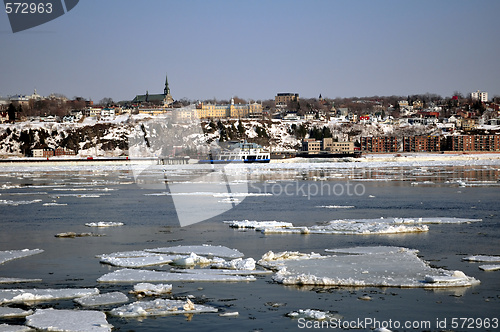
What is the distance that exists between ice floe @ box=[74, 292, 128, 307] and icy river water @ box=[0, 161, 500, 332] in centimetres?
23

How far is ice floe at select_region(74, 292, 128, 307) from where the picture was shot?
1077 centimetres

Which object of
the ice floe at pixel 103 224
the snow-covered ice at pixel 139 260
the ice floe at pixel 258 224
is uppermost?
the snow-covered ice at pixel 139 260

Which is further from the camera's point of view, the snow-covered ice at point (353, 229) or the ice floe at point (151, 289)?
the snow-covered ice at point (353, 229)

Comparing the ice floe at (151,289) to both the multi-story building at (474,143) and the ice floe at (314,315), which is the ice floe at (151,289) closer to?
the ice floe at (314,315)

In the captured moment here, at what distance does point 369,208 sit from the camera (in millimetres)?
25781

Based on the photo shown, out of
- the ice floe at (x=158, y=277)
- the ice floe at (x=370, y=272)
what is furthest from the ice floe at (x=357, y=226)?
the ice floe at (x=158, y=277)

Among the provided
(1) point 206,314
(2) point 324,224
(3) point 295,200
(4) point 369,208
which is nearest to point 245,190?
(3) point 295,200

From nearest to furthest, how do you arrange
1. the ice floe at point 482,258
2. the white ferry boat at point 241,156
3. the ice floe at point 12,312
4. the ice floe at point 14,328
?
the ice floe at point 14,328 < the ice floe at point 12,312 < the ice floe at point 482,258 < the white ferry boat at point 241,156

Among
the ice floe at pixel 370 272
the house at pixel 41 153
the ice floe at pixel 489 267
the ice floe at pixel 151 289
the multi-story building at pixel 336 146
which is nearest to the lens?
the ice floe at pixel 151 289

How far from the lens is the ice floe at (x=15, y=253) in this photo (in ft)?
49.2

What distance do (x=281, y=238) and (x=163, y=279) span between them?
19.0ft

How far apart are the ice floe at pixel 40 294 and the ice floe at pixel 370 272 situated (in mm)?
3825

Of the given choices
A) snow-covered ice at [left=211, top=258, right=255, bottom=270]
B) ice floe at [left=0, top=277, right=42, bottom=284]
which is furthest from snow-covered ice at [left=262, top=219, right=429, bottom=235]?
ice floe at [left=0, top=277, right=42, bottom=284]

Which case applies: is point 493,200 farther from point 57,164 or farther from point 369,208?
point 57,164
